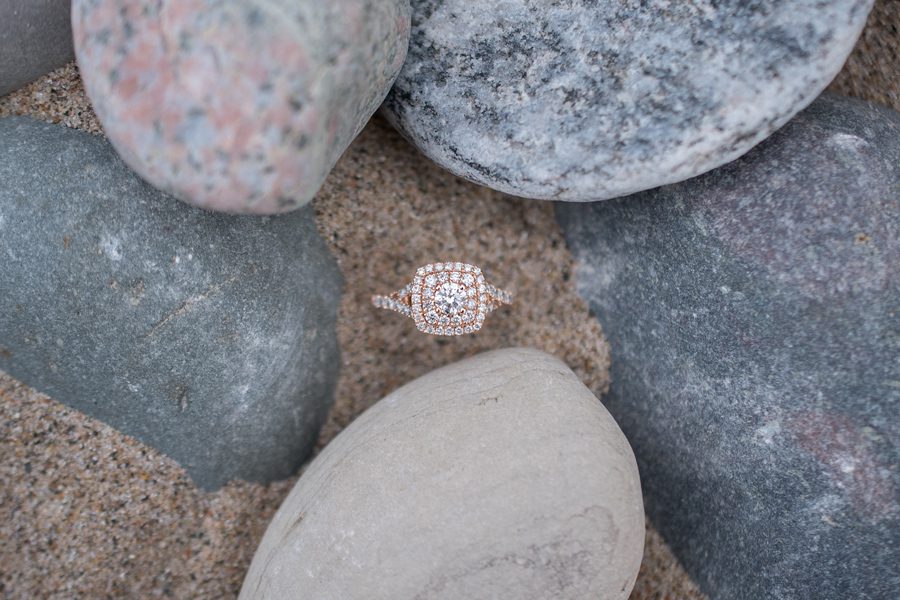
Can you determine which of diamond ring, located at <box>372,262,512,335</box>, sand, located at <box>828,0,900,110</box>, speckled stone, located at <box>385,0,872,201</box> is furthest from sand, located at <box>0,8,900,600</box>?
speckled stone, located at <box>385,0,872,201</box>

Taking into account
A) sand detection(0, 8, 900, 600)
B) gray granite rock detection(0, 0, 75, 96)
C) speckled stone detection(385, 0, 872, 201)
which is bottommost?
sand detection(0, 8, 900, 600)

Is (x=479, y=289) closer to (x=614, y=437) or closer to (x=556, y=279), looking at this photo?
(x=556, y=279)

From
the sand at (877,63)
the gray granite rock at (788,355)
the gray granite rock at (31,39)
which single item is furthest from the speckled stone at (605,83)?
the gray granite rock at (31,39)

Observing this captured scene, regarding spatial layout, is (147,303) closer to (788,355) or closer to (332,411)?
(332,411)

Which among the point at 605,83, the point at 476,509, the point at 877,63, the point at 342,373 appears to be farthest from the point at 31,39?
the point at 877,63

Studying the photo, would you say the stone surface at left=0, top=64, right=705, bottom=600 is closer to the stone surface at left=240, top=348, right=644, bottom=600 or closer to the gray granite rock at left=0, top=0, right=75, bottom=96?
the gray granite rock at left=0, top=0, right=75, bottom=96

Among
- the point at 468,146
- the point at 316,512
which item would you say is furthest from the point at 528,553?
the point at 468,146

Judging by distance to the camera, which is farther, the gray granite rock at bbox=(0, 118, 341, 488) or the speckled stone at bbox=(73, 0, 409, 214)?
the gray granite rock at bbox=(0, 118, 341, 488)
